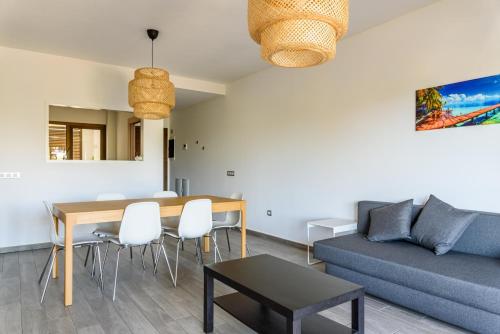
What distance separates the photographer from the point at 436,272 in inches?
95.9

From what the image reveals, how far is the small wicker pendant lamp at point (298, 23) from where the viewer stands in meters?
1.74

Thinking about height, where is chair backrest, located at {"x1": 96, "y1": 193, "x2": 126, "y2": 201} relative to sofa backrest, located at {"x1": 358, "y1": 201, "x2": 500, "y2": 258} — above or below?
above

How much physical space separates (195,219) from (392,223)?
6.40 ft

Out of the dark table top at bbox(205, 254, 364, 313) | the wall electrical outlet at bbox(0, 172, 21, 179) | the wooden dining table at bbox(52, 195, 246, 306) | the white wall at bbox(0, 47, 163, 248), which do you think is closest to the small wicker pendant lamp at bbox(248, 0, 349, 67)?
the dark table top at bbox(205, 254, 364, 313)

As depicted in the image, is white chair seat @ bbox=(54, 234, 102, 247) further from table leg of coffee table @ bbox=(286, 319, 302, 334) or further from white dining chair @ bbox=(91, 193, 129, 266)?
table leg of coffee table @ bbox=(286, 319, 302, 334)

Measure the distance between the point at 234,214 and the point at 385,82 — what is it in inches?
93.8

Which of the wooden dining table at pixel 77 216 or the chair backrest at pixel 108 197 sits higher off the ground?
the chair backrest at pixel 108 197

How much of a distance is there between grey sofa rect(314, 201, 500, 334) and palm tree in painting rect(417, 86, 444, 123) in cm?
95

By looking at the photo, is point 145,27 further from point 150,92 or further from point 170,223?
point 170,223

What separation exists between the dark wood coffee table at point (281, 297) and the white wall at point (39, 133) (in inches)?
139

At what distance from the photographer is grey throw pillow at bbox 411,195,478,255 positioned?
2783mm

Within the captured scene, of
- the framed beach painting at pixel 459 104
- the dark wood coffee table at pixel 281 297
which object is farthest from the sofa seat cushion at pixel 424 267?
the framed beach painting at pixel 459 104

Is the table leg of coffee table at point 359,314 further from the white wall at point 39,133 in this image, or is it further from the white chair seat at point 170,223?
the white wall at point 39,133

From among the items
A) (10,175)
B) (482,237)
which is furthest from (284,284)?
(10,175)
